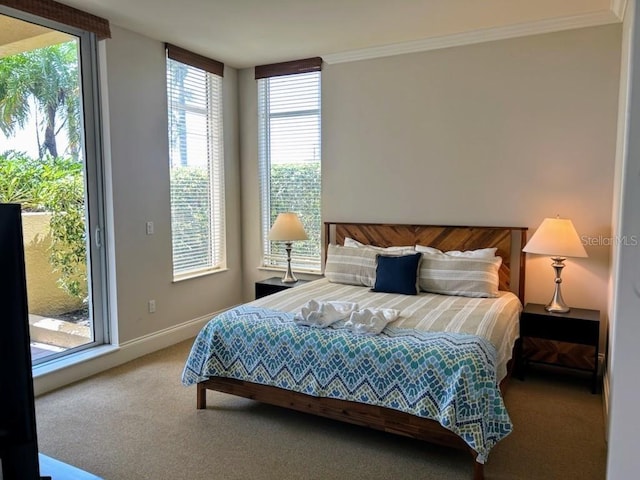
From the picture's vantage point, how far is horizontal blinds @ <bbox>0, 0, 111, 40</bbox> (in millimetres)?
Answer: 3104

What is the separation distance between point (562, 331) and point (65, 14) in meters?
4.33

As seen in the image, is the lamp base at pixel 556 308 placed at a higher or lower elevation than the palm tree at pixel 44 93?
lower

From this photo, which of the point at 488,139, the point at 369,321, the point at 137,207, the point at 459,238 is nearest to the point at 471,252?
the point at 459,238

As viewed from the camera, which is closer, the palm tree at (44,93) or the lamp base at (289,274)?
the palm tree at (44,93)

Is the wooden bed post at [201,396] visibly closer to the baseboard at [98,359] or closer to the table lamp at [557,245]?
the baseboard at [98,359]

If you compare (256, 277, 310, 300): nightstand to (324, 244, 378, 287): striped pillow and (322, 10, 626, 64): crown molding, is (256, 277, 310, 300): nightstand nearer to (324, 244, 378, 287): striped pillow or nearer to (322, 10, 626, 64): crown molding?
(324, 244, 378, 287): striped pillow

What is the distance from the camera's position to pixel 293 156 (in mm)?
4961

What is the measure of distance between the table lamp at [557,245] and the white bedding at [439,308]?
0.30 metres

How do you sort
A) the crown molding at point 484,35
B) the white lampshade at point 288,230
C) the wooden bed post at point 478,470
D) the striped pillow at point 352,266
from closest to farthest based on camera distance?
1. the wooden bed post at point 478,470
2. the crown molding at point 484,35
3. the striped pillow at point 352,266
4. the white lampshade at point 288,230

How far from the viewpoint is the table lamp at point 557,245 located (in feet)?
11.2

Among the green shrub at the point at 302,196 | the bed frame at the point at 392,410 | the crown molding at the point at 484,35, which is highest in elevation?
the crown molding at the point at 484,35

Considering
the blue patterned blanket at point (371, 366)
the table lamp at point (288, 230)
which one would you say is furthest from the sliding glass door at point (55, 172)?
the table lamp at point (288, 230)

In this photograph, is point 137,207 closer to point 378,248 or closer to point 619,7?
point 378,248

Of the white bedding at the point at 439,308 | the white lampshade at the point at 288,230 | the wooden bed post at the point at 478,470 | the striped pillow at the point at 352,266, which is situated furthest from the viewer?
the white lampshade at the point at 288,230
